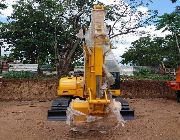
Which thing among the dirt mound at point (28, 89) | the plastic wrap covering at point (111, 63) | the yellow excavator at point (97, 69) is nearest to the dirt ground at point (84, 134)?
the yellow excavator at point (97, 69)

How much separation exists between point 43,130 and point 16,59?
24.2 m

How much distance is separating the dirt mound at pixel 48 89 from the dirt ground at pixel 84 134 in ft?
15.7

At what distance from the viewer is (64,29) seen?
106ft

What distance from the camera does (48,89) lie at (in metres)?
22.3

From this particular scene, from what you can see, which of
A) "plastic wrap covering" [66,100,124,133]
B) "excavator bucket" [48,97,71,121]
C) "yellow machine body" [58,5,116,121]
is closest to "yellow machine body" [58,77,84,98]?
"excavator bucket" [48,97,71,121]

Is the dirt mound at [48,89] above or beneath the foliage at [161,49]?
beneath

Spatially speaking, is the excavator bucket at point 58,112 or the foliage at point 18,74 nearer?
the excavator bucket at point 58,112

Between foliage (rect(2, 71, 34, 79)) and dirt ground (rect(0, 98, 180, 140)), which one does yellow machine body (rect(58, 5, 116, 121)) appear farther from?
foliage (rect(2, 71, 34, 79))

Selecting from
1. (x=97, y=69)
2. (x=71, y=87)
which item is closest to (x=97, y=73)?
(x=97, y=69)

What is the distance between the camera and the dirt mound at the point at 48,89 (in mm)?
22016

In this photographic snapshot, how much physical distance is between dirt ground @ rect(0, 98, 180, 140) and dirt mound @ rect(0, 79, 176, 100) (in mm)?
4791

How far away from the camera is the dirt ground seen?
1033 centimetres

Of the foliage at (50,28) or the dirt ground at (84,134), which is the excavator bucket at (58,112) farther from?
the foliage at (50,28)

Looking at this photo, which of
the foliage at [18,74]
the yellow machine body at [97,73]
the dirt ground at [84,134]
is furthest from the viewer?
the foliage at [18,74]
